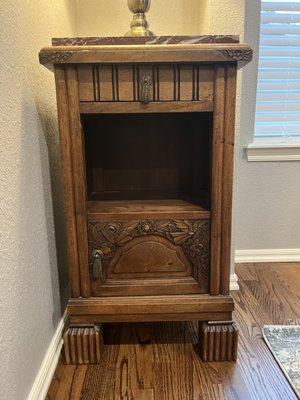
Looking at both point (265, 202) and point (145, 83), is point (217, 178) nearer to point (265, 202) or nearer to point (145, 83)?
point (145, 83)

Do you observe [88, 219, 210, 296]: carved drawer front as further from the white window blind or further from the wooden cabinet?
the white window blind

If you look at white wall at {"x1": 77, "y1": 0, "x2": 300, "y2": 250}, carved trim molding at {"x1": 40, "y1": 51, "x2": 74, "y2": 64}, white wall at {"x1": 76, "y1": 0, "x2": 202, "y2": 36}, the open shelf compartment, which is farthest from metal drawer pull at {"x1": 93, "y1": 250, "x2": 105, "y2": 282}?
white wall at {"x1": 76, "y1": 0, "x2": 202, "y2": 36}

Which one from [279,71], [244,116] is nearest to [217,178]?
[244,116]

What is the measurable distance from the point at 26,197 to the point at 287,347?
102 cm

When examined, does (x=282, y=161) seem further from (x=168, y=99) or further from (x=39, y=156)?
(x=39, y=156)

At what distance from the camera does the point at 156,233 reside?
107 centimetres

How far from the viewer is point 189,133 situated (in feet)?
4.29

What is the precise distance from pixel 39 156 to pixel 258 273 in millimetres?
1346

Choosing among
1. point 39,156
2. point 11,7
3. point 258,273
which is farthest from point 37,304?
point 258,273

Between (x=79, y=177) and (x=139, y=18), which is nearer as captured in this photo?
(x=79, y=177)

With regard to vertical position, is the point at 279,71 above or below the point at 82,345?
above

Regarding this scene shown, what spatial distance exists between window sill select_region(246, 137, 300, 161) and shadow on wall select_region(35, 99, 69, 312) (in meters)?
1.08

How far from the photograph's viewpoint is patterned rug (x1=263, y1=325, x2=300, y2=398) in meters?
1.05

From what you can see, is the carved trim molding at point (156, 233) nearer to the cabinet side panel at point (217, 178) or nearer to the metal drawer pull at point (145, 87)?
the cabinet side panel at point (217, 178)
